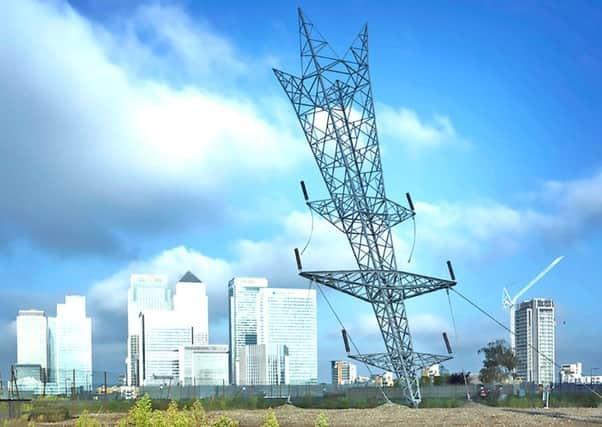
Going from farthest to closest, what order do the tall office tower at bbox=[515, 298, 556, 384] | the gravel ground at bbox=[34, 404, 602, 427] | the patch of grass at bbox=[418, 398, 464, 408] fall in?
1. the tall office tower at bbox=[515, 298, 556, 384]
2. the patch of grass at bbox=[418, 398, 464, 408]
3. the gravel ground at bbox=[34, 404, 602, 427]

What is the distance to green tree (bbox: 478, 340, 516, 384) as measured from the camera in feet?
269

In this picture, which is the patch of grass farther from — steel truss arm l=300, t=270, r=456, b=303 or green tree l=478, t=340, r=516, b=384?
green tree l=478, t=340, r=516, b=384

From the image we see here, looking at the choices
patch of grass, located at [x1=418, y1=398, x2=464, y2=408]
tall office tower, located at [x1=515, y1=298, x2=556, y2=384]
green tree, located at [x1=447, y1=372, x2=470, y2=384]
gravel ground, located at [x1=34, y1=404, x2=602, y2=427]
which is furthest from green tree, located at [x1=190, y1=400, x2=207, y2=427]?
tall office tower, located at [x1=515, y1=298, x2=556, y2=384]

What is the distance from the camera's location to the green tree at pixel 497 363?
82.1 metres

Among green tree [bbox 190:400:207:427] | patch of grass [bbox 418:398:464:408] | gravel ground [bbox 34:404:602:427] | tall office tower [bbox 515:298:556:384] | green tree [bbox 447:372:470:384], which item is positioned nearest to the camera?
green tree [bbox 190:400:207:427]

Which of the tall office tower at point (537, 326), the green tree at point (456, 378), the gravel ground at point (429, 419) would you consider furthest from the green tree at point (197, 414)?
the tall office tower at point (537, 326)

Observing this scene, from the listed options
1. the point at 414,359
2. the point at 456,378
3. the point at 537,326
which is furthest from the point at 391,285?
the point at 537,326

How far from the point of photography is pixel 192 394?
194ft

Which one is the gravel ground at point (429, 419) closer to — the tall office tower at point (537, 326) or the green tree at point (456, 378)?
the green tree at point (456, 378)

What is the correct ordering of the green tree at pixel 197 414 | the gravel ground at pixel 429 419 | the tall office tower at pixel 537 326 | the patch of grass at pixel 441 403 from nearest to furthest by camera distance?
1. the green tree at pixel 197 414
2. the gravel ground at pixel 429 419
3. the patch of grass at pixel 441 403
4. the tall office tower at pixel 537 326

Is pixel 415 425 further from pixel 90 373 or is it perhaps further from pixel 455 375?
pixel 455 375

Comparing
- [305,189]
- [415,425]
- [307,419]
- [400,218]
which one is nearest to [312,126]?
[305,189]

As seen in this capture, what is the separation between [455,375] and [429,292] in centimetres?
3621

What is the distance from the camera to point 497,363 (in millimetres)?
83562
